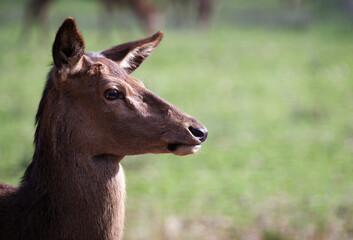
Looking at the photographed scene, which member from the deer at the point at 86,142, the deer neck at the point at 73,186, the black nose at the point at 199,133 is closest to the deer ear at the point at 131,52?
the deer at the point at 86,142

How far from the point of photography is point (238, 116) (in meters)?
8.74

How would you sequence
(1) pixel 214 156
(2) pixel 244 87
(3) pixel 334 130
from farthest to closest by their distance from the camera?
(2) pixel 244 87
(3) pixel 334 130
(1) pixel 214 156

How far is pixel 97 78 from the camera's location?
2.61 meters

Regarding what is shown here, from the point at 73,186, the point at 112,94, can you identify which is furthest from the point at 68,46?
the point at 73,186

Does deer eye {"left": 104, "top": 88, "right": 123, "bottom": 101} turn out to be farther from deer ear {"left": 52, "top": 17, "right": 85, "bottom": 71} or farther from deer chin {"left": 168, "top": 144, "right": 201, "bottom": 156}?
deer chin {"left": 168, "top": 144, "right": 201, "bottom": 156}

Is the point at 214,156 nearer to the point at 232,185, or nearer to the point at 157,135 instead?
the point at 232,185

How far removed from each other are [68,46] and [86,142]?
437 mm

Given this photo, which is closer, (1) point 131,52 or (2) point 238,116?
(1) point 131,52

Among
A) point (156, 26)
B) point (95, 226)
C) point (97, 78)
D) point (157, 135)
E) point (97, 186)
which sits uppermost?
point (156, 26)

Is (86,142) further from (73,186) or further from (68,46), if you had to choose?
(68,46)

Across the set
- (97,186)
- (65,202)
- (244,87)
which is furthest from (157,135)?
(244,87)

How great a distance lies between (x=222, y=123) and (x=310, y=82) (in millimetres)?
2983

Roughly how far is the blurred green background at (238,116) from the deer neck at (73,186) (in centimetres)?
65

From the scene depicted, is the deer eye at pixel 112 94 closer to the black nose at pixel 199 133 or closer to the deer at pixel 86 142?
the deer at pixel 86 142
